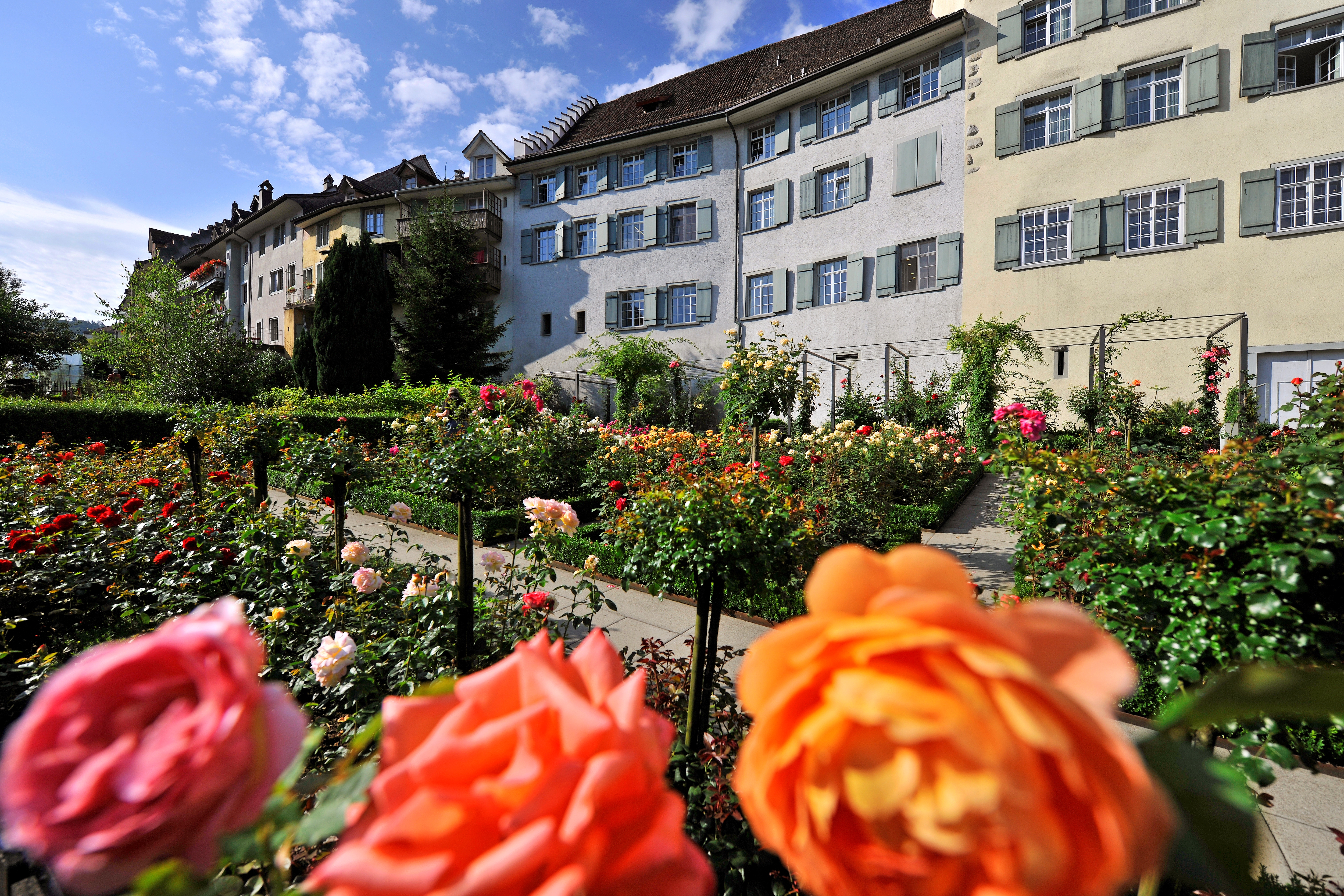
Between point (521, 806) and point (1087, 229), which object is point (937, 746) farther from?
point (1087, 229)

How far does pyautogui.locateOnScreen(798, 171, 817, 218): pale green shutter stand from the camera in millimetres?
17219

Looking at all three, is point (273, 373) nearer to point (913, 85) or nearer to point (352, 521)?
point (352, 521)

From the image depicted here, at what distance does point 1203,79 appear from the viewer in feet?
38.7

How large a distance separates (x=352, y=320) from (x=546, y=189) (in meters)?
8.81

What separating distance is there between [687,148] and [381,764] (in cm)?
2191

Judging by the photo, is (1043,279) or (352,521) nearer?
(352,521)

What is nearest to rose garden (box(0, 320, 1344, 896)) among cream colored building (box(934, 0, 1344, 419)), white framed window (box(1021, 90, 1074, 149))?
cream colored building (box(934, 0, 1344, 419))

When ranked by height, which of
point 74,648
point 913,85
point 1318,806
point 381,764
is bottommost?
point 1318,806

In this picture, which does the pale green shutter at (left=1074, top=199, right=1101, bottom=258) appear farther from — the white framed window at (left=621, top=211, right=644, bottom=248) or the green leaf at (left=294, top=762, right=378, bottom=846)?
the green leaf at (left=294, top=762, right=378, bottom=846)

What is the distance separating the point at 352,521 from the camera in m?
8.06

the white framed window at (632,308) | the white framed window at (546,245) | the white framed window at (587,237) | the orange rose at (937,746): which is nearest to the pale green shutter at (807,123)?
the white framed window at (632,308)

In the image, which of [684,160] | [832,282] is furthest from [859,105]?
[684,160]

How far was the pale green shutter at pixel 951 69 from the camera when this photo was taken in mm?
14562

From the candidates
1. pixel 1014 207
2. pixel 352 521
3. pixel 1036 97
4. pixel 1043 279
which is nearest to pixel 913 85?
pixel 1036 97
